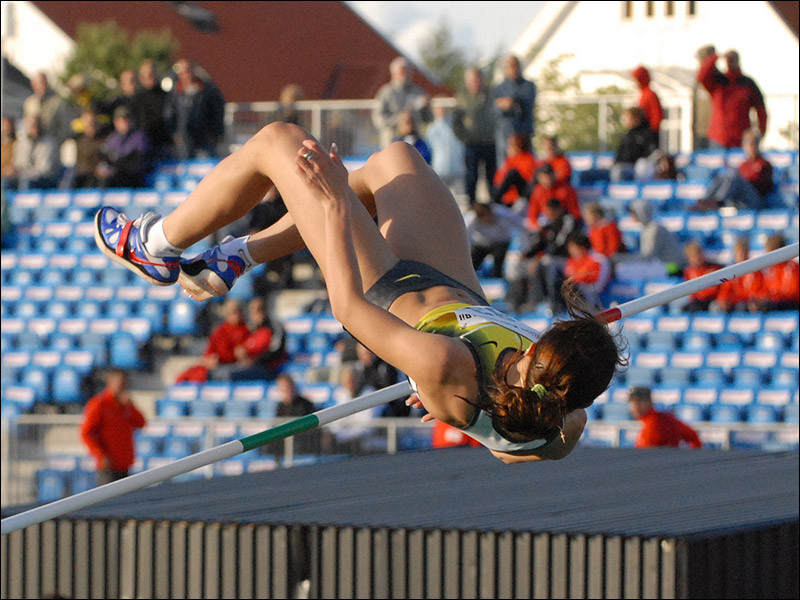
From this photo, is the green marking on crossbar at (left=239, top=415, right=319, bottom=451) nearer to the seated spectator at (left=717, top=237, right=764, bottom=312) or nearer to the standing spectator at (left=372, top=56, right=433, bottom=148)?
the seated spectator at (left=717, top=237, right=764, bottom=312)

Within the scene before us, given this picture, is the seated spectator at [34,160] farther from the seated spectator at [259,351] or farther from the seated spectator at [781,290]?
the seated spectator at [781,290]

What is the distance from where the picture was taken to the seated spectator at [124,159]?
1425cm

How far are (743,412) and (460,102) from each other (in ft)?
11.3

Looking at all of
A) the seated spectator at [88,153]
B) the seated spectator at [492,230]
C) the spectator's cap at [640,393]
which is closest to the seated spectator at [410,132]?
the seated spectator at [492,230]

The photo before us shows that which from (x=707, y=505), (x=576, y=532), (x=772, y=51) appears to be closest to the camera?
(x=576, y=532)

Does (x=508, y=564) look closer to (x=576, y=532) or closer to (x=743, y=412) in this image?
(x=576, y=532)

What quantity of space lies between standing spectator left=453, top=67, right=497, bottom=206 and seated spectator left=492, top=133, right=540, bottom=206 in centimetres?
21

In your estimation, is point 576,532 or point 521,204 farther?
point 521,204

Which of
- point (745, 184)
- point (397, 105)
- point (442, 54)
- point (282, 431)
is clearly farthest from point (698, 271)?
point (442, 54)

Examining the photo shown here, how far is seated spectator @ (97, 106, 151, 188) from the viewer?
14250 millimetres

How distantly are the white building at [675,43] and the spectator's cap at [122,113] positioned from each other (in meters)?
4.93

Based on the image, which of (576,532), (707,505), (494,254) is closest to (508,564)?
(576,532)

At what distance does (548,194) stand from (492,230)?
0.56 metres

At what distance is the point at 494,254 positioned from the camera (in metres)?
11.8
